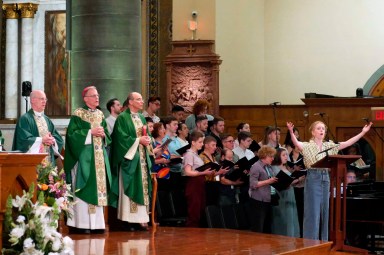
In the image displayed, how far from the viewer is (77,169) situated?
10695 millimetres

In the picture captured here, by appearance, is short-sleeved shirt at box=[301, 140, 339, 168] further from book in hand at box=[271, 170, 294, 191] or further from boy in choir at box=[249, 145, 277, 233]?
boy in choir at box=[249, 145, 277, 233]

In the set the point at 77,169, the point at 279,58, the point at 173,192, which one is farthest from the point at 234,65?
the point at 77,169

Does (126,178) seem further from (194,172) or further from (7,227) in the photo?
(7,227)

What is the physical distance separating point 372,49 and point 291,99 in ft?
6.87

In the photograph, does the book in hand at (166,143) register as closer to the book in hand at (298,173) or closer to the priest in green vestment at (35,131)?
the priest in green vestment at (35,131)

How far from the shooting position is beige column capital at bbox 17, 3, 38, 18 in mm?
20047

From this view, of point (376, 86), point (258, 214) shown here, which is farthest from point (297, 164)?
point (376, 86)

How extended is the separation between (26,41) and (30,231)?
14.7m

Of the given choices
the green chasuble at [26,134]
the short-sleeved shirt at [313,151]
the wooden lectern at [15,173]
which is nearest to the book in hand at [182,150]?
the short-sleeved shirt at [313,151]

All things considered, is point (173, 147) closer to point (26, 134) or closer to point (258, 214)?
point (258, 214)

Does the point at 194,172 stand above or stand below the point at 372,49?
below

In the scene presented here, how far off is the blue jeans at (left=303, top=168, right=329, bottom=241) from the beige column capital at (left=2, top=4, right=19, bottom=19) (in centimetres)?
1051

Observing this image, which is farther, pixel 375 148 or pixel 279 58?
pixel 279 58

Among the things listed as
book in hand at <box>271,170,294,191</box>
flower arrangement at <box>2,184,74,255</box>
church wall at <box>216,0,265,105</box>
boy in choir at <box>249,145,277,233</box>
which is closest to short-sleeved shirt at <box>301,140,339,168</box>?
book in hand at <box>271,170,294,191</box>
